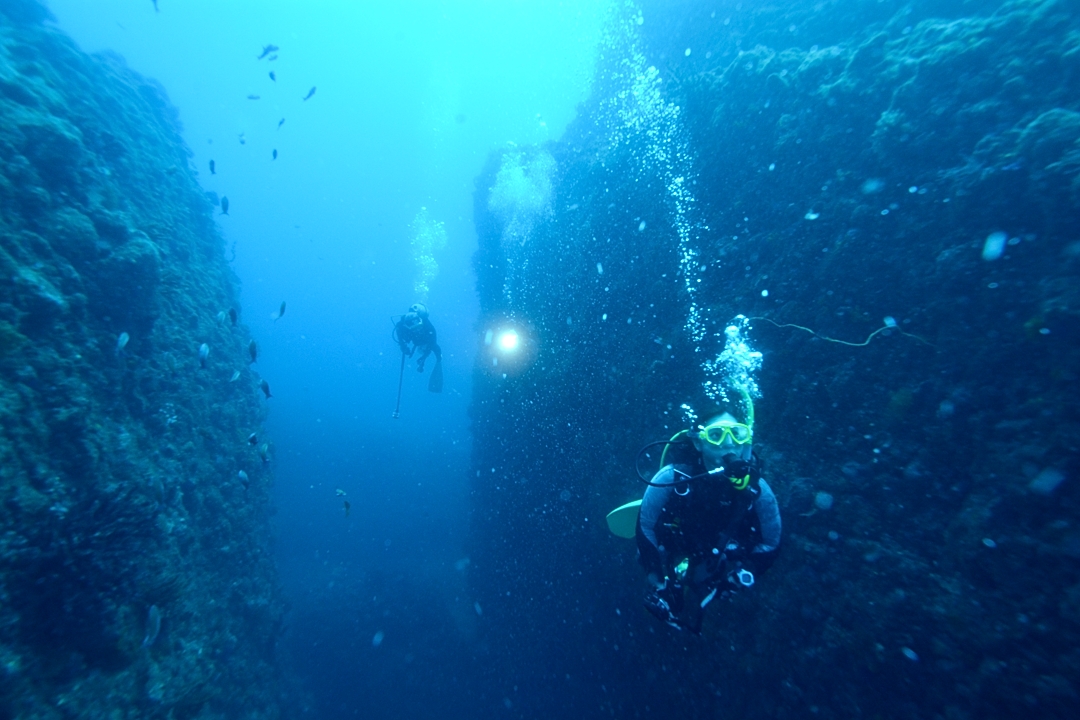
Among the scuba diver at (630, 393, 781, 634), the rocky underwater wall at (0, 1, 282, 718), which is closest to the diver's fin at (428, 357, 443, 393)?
the rocky underwater wall at (0, 1, 282, 718)

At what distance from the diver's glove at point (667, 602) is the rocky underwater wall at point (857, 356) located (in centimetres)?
231

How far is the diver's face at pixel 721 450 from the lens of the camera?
3699 millimetres

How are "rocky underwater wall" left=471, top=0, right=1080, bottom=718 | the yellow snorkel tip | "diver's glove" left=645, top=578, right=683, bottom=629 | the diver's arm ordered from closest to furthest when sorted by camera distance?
"diver's glove" left=645, top=578, right=683, bottom=629, "rocky underwater wall" left=471, top=0, right=1080, bottom=718, the diver's arm, the yellow snorkel tip

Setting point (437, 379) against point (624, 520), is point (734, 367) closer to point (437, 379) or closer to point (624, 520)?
point (624, 520)

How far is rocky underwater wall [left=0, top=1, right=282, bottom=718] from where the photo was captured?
5227 millimetres

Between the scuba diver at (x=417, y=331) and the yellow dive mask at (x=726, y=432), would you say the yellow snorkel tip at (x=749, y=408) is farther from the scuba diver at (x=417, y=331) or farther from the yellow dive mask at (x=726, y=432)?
the scuba diver at (x=417, y=331)

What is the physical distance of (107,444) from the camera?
647 cm

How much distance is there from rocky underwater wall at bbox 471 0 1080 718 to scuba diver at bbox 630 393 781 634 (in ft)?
4.94

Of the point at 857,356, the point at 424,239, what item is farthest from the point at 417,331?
the point at 424,239

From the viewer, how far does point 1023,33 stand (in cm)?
468

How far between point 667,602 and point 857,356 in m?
3.71

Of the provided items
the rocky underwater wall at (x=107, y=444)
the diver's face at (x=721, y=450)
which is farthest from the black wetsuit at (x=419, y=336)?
the diver's face at (x=721, y=450)

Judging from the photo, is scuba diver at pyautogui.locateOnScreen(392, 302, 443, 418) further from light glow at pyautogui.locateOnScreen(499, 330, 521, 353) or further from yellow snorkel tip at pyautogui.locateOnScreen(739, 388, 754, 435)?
yellow snorkel tip at pyautogui.locateOnScreen(739, 388, 754, 435)

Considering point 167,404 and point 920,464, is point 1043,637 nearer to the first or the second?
point 920,464
